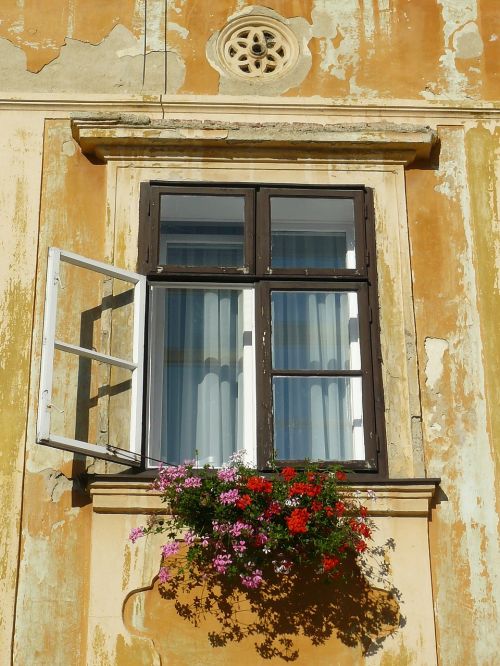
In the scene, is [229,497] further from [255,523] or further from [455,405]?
[455,405]

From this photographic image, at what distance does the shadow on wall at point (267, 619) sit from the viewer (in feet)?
19.5

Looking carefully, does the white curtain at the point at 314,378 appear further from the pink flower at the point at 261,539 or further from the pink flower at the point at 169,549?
the pink flower at the point at 169,549

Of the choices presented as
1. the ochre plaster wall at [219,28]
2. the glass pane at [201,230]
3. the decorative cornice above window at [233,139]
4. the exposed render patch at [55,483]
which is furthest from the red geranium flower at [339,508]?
the ochre plaster wall at [219,28]

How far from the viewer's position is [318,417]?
21.5 feet

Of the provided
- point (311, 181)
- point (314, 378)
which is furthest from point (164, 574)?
point (311, 181)

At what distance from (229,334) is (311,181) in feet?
3.21

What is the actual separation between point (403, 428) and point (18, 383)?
6.55 ft

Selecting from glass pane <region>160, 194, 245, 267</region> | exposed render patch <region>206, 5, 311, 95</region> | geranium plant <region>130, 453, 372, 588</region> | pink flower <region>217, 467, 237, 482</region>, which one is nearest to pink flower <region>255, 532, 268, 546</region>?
geranium plant <region>130, 453, 372, 588</region>

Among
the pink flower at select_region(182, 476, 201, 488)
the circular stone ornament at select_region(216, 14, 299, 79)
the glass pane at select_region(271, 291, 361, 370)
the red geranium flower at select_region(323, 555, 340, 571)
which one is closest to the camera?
the red geranium flower at select_region(323, 555, 340, 571)

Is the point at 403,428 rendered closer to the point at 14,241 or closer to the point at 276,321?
the point at 276,321

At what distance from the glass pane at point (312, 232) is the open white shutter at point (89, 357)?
0.89 metres

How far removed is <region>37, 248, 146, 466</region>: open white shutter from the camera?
19.5 ft

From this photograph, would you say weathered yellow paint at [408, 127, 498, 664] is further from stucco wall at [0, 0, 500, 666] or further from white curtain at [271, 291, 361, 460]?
white curtain at [271, 291, 361, 460]

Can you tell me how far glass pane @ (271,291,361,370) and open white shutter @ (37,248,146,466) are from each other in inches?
29.1
